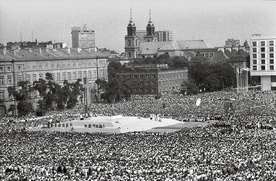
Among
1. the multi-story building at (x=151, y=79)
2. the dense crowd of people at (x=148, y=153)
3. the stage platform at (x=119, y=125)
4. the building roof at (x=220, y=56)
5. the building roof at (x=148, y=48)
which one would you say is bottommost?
the dense crowd of people at (x=148, y=153)

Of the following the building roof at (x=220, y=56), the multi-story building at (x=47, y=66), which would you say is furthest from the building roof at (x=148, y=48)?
the multi-story building at (x=47, y=66)

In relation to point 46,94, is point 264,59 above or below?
above

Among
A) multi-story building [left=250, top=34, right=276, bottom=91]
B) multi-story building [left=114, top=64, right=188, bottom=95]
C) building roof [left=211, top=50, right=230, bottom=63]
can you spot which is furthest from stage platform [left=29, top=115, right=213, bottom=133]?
building roof [left=211, top=50, right=230, bottom=63]

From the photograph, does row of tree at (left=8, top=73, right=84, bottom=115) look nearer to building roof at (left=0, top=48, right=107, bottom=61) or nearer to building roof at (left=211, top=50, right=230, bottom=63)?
building roof at (left=0, top=48, right=107, bottom=61)

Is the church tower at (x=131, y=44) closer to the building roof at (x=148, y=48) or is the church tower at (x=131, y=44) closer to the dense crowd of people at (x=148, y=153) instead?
the building roof at (x=148, y=48)

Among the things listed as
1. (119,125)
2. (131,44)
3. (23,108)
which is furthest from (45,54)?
(131,44)

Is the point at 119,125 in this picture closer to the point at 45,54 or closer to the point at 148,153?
the point at 148,153
